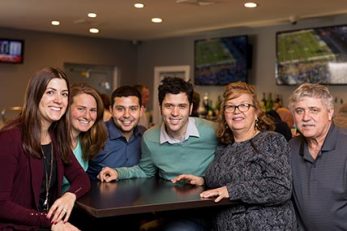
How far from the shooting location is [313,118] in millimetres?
2334

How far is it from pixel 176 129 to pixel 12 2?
12.6 feet

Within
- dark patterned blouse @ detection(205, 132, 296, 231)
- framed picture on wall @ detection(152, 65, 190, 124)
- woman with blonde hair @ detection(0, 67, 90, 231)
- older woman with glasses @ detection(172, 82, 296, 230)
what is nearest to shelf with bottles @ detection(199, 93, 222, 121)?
framed picture on wall @ detection(152, 65, 190, 124)

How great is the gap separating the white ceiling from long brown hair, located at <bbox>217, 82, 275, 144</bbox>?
2.90m

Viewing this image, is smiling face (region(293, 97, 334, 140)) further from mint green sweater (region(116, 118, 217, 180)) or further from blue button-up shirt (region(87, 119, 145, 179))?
blue button-up shirt (region(87, 119, 145, 179))

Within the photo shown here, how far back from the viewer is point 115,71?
946 centimetres

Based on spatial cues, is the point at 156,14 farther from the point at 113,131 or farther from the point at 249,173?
the point at 249,173

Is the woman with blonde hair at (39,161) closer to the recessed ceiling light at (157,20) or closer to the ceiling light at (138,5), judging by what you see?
the ceiling light at (138,5)

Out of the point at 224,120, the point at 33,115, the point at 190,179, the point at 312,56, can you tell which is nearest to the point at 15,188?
the point at 33,115

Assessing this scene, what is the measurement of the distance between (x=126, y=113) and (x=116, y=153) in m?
0.25

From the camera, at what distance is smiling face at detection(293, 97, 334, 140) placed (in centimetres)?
233

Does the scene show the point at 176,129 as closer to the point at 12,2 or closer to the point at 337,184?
the point at 337,184

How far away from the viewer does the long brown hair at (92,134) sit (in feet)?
9.02

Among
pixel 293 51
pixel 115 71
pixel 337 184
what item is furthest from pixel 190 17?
pixel 337 184

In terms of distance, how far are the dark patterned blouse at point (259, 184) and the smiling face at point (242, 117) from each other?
6 cm
